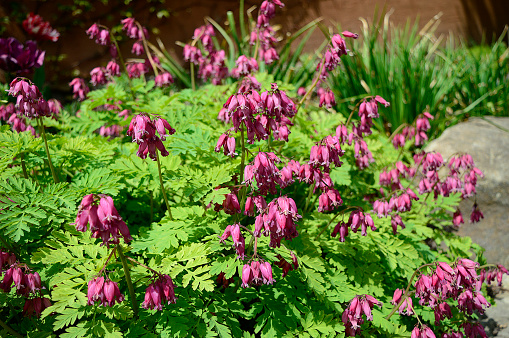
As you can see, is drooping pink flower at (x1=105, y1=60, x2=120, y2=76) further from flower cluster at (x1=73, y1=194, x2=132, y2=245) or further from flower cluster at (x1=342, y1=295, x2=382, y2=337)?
flower cluster at (x1=342, y1=295, x2=382, y2=337)

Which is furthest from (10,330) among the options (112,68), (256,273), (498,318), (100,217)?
(498,318)

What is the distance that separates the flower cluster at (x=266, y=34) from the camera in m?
3.64

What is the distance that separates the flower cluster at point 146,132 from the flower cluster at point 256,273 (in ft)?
2.48

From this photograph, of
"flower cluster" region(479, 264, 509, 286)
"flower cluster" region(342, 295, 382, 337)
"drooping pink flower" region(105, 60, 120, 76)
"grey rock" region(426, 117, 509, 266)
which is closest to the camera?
"flower cluster" region(342, 295, 382, 337)

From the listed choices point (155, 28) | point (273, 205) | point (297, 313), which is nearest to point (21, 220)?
point (273, 205)

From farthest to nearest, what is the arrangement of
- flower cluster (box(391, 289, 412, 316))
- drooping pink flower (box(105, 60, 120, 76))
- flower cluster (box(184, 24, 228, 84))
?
flower cluster (box(184, 24, 228, 84)), drooping pink flower (box(105, 60, 120, 76)), flower cluster (box(391, 289, 412, 316))

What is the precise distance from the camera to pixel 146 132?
2125 mm

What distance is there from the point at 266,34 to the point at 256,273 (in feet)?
8.37

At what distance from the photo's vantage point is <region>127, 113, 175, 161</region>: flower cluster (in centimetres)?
212

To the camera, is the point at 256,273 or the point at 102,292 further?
the point at 256,273

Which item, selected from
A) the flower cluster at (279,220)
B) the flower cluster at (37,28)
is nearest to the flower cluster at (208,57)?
the flower cluster at (37,28)

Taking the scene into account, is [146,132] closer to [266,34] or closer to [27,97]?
[27,97]

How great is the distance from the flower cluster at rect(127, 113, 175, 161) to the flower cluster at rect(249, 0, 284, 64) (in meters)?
1.88

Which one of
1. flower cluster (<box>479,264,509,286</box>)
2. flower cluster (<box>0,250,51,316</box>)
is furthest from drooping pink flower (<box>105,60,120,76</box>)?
flower cluster (<box>479,264,509,286</box>)
